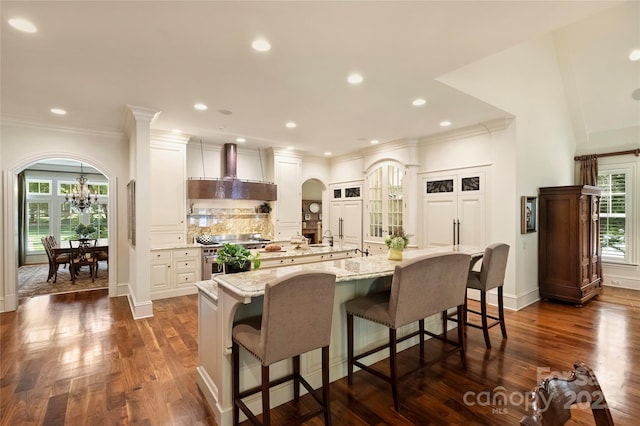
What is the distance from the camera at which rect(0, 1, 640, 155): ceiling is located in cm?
216

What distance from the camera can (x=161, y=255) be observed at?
5105 millimetres

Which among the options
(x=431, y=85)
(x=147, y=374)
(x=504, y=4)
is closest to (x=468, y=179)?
(x=431, y=85)

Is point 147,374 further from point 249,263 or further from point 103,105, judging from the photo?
point 103,105

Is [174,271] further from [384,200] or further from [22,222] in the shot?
[22,222]

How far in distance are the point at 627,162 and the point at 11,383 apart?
31.1 ft

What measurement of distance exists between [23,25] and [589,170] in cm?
854

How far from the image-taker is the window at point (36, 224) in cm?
851

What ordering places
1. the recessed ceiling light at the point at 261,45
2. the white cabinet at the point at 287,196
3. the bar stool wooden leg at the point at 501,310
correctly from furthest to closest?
the white cabinet at the point at 287,196 < the bar stool wooden leg at the point at 501,310 < the recessed ceiling light at the point at 261,45

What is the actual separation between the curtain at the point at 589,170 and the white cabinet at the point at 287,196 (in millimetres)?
5897

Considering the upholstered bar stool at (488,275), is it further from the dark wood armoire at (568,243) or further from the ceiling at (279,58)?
the dark wood armoire at (568,243)

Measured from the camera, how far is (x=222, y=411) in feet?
6.82

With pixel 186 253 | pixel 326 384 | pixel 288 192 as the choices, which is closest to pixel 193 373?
pixel 326 384

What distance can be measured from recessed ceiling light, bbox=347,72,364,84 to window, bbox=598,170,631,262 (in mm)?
6087

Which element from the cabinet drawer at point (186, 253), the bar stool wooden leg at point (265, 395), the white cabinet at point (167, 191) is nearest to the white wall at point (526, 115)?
the bar stool wooden leg at point (265, 395)
